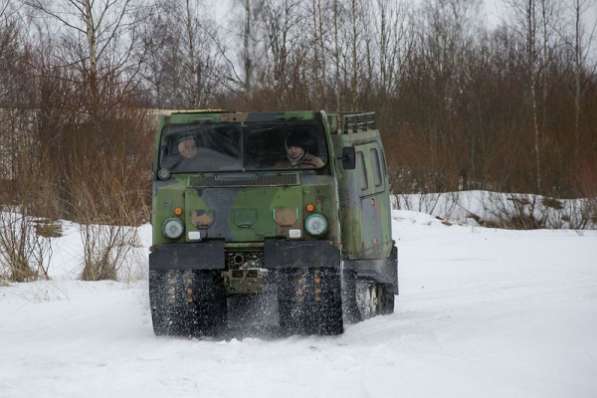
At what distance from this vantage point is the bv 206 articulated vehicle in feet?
31.1

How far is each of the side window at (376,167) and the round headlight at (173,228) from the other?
3002 mm

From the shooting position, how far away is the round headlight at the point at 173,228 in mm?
9680

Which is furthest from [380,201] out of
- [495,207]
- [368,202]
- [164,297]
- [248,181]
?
[495,207]

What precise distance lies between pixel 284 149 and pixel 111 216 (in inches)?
223

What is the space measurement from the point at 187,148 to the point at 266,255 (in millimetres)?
1428

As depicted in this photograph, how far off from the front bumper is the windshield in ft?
2.78

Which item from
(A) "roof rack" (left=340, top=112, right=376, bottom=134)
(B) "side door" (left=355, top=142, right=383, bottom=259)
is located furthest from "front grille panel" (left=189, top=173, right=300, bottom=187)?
(B) "side door" (left=355, top=142, right=383, bottom=259)

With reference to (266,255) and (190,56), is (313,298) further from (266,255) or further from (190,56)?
(190,56)

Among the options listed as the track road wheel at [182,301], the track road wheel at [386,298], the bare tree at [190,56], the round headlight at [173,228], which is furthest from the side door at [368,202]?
the bare tree at [190,56]

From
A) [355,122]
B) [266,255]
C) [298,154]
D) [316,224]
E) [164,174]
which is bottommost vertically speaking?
[266,255]

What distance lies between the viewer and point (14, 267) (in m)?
14.7

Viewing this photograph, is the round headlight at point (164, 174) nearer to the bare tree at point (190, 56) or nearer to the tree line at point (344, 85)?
the tree line at point (344, 85)

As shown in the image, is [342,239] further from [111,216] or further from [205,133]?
[111,216]

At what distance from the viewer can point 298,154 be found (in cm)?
994
